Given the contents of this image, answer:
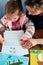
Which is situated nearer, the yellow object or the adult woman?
the yellow object

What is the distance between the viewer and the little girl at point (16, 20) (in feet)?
4.12

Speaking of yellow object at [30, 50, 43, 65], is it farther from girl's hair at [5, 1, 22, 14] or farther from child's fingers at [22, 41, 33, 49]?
girl's hair at [5, 1, 22, 14]

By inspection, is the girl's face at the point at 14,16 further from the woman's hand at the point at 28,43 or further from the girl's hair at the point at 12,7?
the woman's hand at the point at 28,43

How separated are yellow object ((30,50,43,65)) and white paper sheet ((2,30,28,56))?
0.05m

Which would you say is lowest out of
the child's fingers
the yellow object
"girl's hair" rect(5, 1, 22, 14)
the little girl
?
the yellow object

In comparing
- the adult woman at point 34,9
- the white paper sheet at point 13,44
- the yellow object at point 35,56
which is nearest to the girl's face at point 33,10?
the adult woman at point 34,9

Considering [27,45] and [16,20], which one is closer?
[27,45]

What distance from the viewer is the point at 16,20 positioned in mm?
1360

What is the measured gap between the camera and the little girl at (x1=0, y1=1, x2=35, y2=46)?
125 cm

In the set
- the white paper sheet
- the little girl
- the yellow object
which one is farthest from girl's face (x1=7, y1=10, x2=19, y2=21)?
the yellow object

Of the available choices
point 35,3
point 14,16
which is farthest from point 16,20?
point 35,3

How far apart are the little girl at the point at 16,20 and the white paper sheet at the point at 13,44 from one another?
0.04m

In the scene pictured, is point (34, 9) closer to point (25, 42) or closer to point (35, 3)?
point (35, 3)

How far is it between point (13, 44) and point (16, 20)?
0.22 m
